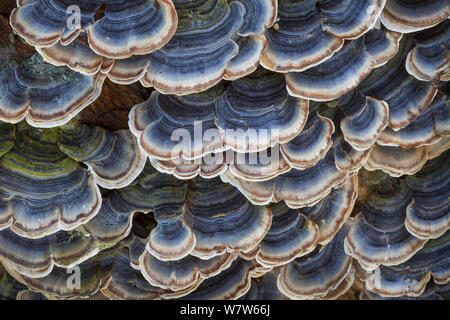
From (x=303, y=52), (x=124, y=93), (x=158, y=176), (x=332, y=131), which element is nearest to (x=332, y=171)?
(x=332, y=131)

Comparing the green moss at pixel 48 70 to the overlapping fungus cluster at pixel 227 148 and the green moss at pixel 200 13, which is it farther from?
the green moss at pixel 200 13

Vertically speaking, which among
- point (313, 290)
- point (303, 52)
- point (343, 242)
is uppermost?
point (303, 52)

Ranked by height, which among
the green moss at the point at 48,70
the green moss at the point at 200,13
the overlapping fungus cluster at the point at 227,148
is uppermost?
the green moss at the point at 200,13

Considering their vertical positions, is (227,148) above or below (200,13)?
below

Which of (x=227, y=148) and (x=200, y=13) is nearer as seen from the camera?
(x=200, y=13)

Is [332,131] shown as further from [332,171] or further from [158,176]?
[158,176]

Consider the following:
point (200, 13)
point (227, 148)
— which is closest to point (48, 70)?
point (200, 13)

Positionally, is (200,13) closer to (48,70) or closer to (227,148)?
(227,148)

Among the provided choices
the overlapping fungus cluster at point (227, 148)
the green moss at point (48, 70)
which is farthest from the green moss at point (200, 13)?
the green moss at point (48, 70)
